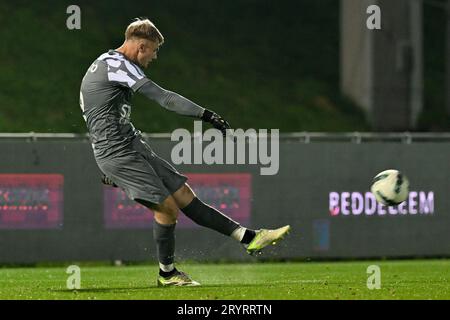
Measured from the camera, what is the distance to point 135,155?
10.5 m

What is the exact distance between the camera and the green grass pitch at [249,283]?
967 cm

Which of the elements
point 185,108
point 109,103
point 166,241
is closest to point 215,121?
point 185,108

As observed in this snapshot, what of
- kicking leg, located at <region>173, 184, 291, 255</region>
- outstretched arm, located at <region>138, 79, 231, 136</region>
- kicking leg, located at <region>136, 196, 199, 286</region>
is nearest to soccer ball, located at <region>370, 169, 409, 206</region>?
kicking leg, located at <region>173, 184, 291, 255</region>

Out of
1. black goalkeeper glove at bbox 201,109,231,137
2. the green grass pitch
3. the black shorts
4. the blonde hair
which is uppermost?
the blonde hair

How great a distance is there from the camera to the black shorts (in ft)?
34.0

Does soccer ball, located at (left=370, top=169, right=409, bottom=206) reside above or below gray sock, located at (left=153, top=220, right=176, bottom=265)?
above

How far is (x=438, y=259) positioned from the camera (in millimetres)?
18438

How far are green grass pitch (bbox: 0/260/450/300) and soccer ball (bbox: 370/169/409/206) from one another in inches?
32.0

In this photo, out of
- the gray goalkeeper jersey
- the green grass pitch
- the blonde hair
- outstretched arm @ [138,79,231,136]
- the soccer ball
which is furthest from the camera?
the soccer ball

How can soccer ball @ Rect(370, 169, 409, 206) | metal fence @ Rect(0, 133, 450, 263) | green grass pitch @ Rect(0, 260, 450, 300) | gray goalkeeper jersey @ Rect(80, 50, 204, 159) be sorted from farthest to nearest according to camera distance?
metal fence @ Rect(0, 133, 450, 263)
soccer ball @ Rect(370, 169, 409, 206)
gray goalkeeper jersey @ Rect(80, 50, 204, 159)
green grass pitch @ Rect(0, 260, 450, 300)

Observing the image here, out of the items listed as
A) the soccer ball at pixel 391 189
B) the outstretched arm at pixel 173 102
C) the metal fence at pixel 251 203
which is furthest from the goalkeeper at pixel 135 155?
the metal fence at pixel 251 203

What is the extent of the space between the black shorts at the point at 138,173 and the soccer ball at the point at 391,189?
2.45 metres

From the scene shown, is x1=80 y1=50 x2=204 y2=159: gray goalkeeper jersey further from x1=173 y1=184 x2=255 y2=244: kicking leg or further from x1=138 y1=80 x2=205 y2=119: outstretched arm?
x1=173 y1=184 x2=255 y2=244: kicking leg
